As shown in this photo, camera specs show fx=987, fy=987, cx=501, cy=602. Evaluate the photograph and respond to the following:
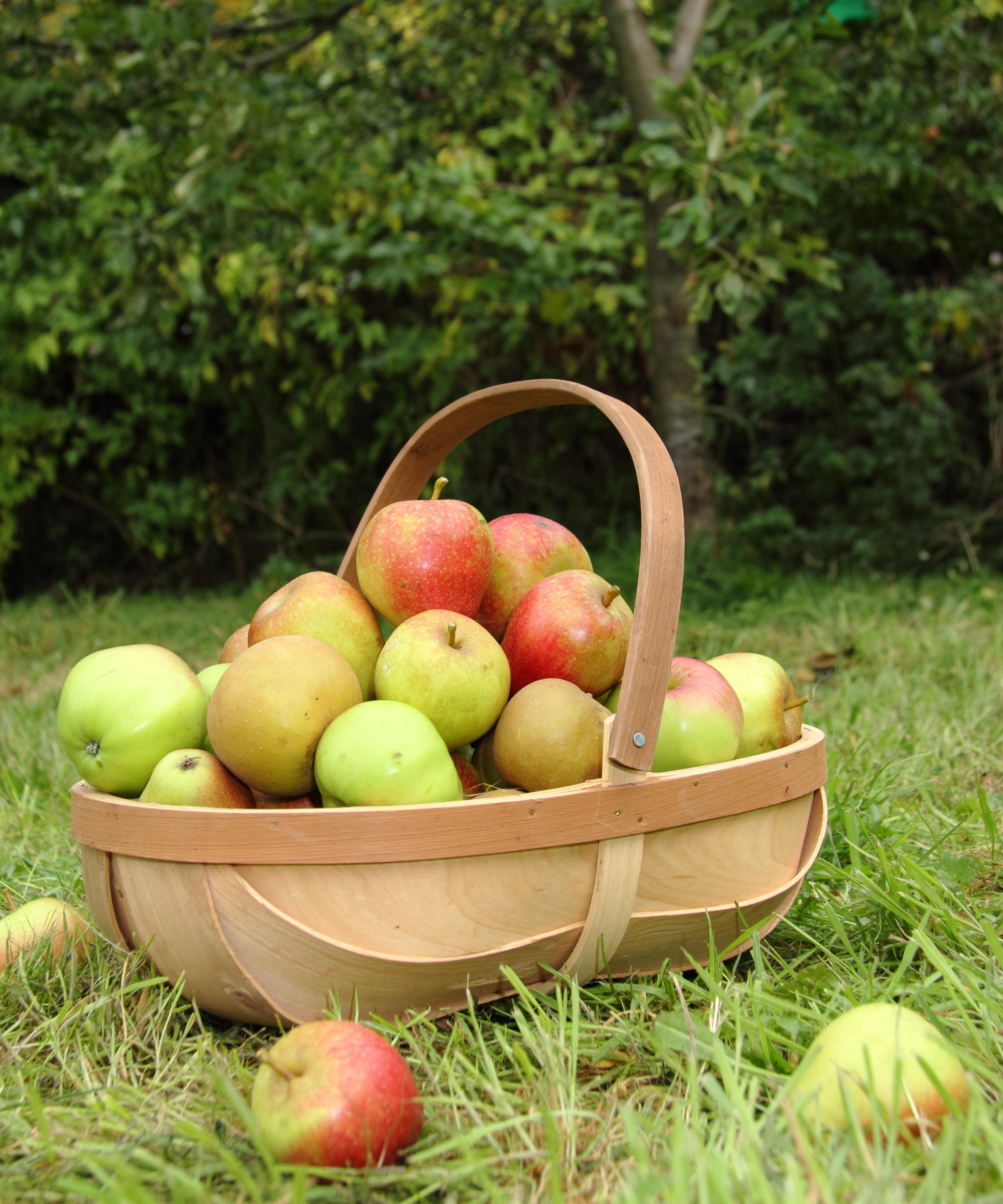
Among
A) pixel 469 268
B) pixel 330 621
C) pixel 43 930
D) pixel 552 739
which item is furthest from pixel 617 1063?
pixel 469 268

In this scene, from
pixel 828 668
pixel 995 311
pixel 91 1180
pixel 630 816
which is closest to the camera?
pixel 91 1180

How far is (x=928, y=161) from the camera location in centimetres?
477

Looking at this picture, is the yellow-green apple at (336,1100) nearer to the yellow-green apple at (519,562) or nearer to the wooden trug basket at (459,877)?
the wooden trug basket at (459,877)

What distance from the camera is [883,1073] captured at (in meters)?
0.94

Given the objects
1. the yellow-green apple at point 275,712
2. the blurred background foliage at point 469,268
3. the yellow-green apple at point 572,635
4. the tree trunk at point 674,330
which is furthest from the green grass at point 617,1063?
the tree trunk at point 674,330

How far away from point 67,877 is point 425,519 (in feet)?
3.00

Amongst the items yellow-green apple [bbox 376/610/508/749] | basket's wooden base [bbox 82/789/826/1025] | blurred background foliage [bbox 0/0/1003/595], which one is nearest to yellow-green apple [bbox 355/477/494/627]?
yellow-green apple [bbox 376/610/508/749]

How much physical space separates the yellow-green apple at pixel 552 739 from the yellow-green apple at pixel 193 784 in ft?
1.18

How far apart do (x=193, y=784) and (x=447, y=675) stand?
1.16 ft

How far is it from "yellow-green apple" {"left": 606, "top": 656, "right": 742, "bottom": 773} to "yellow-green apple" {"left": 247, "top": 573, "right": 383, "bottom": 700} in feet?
1.34

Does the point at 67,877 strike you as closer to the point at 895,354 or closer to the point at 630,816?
the point at 630,816

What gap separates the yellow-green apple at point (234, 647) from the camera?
163 centimetres

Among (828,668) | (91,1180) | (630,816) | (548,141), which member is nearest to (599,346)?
(548,141)

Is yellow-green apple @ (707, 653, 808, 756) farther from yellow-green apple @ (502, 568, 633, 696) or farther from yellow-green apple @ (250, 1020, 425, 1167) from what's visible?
yellow-green apple @ (250, 1020, 425, 1167)
